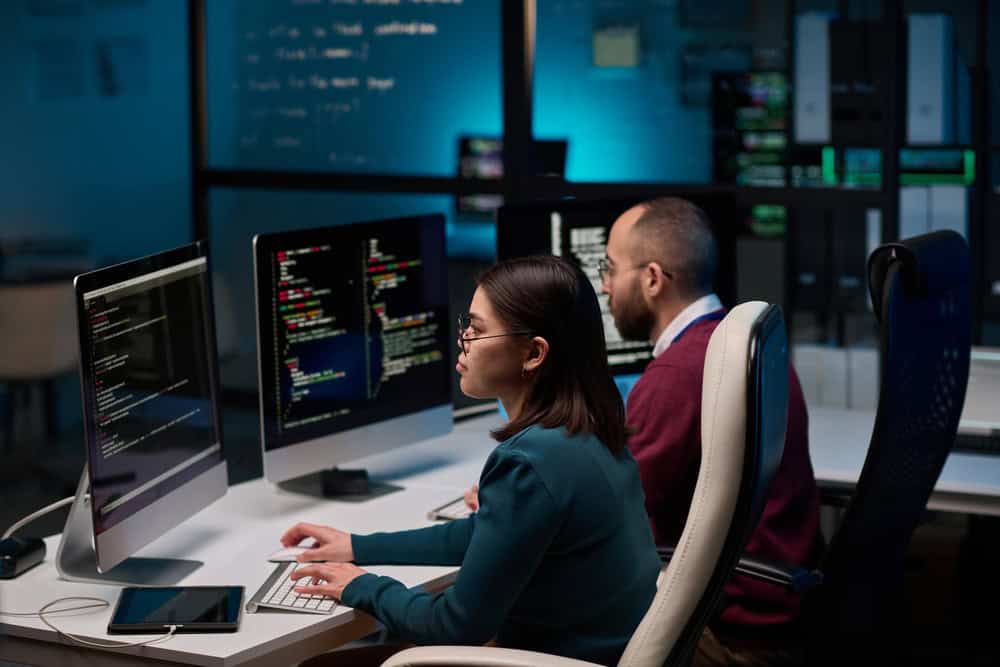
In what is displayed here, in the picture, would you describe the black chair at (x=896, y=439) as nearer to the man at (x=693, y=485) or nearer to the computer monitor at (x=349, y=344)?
the man at (x=693, y=485)

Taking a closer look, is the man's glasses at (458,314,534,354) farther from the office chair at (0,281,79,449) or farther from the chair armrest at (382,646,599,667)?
the office chair at (0,281,79,449)

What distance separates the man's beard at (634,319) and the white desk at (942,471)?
1.71 feet

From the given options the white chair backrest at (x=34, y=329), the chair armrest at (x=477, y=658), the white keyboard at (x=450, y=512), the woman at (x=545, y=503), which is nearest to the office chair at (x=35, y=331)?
the white chair backrest at (x=34, y=329)

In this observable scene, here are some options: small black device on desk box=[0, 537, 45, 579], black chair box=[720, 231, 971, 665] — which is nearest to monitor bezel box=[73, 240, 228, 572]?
small black device on desk box=[0, 537, 45, 579]

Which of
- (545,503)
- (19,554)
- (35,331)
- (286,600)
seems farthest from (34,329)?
(545,503)

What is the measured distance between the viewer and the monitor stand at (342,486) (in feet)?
8.81

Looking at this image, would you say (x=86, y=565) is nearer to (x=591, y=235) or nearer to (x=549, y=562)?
(x=549, y=562)

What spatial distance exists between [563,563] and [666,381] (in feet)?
1.98

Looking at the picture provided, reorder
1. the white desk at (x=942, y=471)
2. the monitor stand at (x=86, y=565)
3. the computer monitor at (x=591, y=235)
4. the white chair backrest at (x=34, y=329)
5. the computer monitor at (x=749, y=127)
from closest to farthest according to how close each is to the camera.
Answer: the monitor stand at (x=86, y=565) < the white desk at (x=942, y=471) < the computer monitor at (x=591, y=235) < the computer monitor at (x=749, y=127) < the white chair backrest at (x=34, y=329)

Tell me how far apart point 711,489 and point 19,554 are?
4.00 ft

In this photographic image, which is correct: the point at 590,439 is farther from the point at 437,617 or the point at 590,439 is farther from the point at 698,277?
the point at 698,277

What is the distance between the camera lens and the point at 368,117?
4.70 metres

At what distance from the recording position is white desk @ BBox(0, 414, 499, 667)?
1955mm

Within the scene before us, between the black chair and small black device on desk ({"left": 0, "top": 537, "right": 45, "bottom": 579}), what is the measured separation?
4.16 feet
